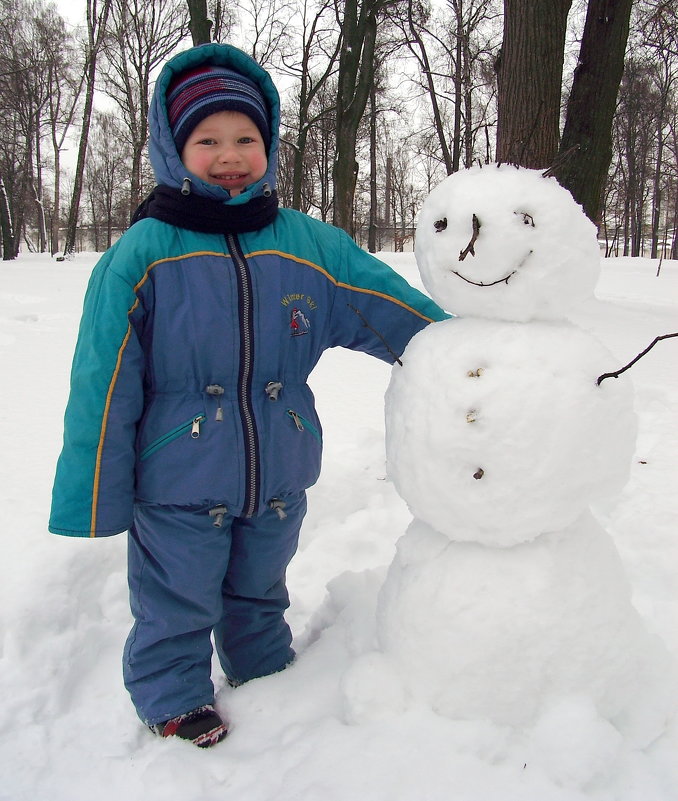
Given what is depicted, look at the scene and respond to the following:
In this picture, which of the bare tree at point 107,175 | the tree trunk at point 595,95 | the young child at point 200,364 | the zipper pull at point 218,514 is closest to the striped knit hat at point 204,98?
Result: the young child at point 200,364

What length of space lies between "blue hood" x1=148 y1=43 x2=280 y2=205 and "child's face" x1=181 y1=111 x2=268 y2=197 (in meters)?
0.03

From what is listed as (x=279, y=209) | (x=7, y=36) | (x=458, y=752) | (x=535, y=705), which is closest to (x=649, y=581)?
(x=535, y=705)

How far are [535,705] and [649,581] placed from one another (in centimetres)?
94

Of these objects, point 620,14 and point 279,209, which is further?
point 620,14

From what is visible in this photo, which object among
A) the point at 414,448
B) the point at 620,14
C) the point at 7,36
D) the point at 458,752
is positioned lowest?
the point at 458,752

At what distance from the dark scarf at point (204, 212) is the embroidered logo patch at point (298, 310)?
197 mm

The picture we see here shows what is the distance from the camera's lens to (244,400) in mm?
1496

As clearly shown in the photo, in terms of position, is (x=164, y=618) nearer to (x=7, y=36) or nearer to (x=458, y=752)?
(x=458, y=752)

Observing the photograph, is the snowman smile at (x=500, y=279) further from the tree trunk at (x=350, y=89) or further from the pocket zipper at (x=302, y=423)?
the tree trunk at (x=350, y=89)

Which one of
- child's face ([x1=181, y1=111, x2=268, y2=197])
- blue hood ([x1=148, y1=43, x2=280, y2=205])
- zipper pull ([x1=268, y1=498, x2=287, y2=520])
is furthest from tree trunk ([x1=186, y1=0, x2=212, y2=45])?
zipper pull ([x1=268, y1=498, x2=287, y2=520])

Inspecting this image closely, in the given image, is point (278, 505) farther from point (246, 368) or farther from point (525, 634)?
point (525, 634)

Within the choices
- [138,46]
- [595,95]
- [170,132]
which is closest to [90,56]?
[138,46]

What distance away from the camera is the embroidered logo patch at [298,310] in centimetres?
155

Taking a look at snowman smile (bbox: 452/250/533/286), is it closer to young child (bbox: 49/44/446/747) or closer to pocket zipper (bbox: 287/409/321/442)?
young child (bbox: 49/44/446/747)
